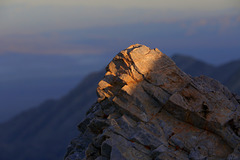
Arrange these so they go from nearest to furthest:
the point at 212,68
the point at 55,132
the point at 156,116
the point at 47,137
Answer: the point at 156,116
the point at 47,137
the point at 55,132
the point at 212,68

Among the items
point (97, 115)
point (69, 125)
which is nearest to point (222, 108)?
point (97, 115)

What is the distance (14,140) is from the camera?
187125 mm

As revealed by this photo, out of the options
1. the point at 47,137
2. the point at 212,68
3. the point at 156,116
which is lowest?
the point at 212,68

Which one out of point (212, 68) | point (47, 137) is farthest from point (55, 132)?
point (212, 68)

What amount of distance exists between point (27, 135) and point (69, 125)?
34645 millimetres

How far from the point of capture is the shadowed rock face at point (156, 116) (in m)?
18.8

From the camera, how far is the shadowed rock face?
18828mm

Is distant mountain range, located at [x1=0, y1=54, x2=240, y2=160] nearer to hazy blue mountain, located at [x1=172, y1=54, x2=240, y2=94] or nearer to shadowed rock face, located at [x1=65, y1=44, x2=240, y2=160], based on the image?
hazy blue mountain, located at [x1=172, y1=54, x2=240, y2=94]

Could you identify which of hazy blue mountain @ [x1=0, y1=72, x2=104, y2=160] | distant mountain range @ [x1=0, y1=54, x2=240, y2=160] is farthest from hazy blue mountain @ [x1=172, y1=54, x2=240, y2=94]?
hazy blue mountain @ [x1=0, y1=72, x2=104, y2=160]

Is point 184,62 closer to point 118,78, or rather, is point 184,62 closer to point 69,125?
point 69,125

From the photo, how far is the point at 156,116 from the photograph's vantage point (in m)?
20.0

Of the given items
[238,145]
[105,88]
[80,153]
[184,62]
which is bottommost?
[184,62]

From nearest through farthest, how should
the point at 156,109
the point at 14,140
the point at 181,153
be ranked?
the point at 181,153, the point at 156,109, the point at 14,140

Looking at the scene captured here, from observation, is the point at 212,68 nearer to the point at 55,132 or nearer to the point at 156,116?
the point at 55,132
